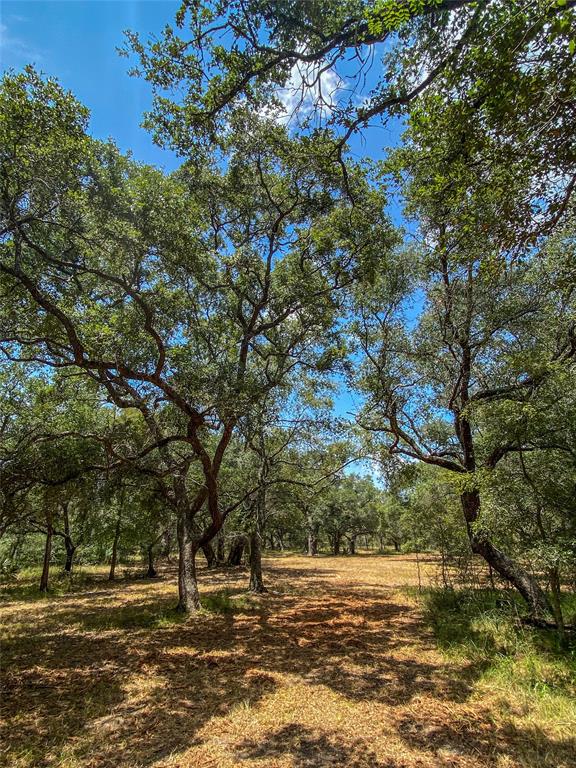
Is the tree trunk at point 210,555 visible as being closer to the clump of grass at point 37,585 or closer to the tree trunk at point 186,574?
the clump of grass at point 37,585

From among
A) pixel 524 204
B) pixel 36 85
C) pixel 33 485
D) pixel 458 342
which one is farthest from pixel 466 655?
pixel 36 85

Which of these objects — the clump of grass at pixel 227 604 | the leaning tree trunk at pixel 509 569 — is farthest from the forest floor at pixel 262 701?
the leaning tree trunk at pixel 509 569

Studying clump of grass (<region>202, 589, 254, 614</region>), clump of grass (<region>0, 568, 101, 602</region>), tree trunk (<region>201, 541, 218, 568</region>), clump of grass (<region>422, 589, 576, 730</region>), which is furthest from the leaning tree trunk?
tree trunk (<region>201, 541, 218, 568</region>)

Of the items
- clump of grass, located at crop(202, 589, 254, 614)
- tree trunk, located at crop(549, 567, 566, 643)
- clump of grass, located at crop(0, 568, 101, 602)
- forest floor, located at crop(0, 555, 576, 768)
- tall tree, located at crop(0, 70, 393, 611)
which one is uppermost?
tall tree, located at crop(0, 70, 393, 611)

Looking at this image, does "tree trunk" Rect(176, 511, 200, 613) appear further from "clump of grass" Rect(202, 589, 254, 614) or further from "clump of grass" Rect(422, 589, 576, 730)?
"clump of grass" Rect(422, 589, 576, 730)

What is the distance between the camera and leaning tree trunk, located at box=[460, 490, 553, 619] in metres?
7.05

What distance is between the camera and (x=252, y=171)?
787 centimetres

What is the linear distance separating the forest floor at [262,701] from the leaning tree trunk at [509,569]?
1.93 m

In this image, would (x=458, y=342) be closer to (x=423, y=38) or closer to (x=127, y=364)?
(x=423, y=38)

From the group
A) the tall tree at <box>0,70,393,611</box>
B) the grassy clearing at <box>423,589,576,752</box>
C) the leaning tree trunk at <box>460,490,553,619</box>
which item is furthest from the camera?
the leaning tree trunk at <box>460,490,553,619</box>

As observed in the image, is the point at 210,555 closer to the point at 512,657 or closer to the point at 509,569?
the point at 509,569

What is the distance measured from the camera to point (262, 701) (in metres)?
4.73

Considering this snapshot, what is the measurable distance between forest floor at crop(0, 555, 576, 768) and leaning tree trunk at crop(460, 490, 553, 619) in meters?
1.93

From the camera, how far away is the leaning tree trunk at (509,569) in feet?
23.1
